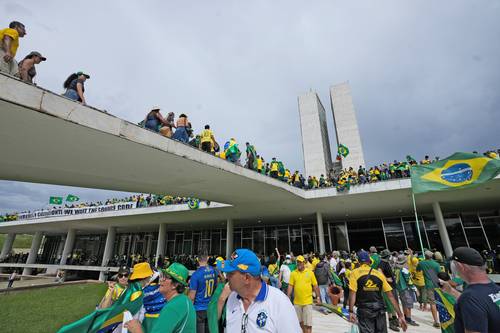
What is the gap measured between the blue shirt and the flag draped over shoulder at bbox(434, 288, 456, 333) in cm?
334

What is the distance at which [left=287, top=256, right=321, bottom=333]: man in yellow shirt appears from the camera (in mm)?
5141

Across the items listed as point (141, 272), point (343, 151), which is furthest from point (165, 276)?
point (343, 151)

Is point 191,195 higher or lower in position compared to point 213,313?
higher

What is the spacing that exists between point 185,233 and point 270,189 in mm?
20527

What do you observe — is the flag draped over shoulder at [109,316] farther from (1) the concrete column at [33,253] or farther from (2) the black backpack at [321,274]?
(1) the concrete column at [33,253]

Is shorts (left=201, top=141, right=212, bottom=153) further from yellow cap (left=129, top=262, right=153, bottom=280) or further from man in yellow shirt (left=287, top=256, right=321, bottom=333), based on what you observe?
yellow cap (left=129, top=262, right=153, bottom=280)

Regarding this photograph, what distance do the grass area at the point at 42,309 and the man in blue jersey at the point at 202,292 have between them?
24.7 feet

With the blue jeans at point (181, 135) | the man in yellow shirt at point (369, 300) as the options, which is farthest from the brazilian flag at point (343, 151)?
the man in yellow shirt at point (369, 300)

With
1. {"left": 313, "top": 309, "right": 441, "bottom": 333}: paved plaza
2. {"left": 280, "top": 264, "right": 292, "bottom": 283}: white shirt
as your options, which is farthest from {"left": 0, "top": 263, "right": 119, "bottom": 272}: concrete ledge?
{"left": 313, "top": 309, "right": 441, "bottom": 333}: paved plaza

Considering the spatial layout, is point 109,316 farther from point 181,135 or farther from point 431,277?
point 431,277

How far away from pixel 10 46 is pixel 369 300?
25.8 ft

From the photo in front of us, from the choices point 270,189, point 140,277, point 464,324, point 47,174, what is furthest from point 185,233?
point 464,324

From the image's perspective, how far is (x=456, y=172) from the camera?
8.80m

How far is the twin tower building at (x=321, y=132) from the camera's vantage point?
28.8m
